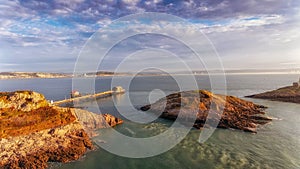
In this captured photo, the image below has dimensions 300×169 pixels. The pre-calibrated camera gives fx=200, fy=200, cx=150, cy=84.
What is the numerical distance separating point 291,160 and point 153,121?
994 inches

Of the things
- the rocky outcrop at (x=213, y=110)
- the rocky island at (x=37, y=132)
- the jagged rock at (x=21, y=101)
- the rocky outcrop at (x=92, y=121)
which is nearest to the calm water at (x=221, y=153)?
the rocky island at (x=37, y=132)

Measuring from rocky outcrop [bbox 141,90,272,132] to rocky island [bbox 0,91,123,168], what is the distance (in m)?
20.8

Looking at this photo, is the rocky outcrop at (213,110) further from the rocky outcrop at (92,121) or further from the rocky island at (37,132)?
the rocky island at (37,132)

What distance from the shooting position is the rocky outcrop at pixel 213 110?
40469 mm

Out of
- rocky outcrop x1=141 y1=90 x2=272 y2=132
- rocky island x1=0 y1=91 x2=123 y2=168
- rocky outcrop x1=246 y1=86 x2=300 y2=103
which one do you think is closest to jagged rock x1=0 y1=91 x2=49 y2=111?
rocky island x1=0 y1=91 x2=123 y2=168

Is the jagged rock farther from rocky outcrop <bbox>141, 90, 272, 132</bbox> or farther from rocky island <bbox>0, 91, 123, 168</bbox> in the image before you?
rocky outcrop <bbox>141, 90, 272, 132</bbox>

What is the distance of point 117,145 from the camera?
29547 mm

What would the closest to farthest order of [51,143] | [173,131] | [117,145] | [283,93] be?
[51,143] < [117,145] < [173,131] < [283,93]

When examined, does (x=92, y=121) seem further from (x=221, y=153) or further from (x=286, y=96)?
(x=286, y=96)

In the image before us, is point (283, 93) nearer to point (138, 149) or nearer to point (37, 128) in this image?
point (138, 149)

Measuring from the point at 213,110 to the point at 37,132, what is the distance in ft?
116

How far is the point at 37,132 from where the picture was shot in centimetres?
2753

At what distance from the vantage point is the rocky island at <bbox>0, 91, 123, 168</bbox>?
2414cm

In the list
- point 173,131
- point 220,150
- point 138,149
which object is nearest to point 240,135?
point 220,150
